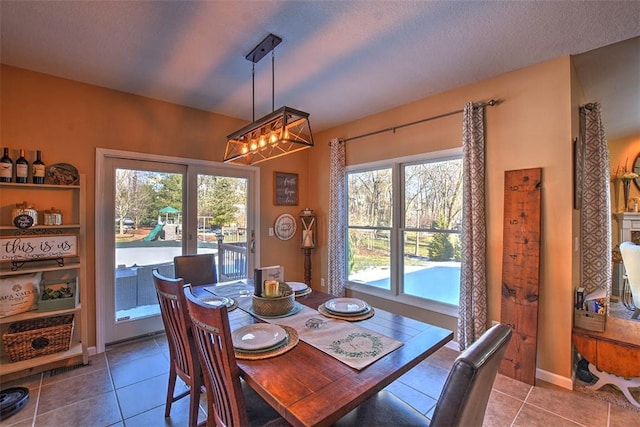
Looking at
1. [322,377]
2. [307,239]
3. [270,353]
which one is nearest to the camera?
[322,377]

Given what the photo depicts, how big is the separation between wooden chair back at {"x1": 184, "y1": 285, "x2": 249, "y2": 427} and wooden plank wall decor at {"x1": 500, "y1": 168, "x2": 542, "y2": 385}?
241 centimetres

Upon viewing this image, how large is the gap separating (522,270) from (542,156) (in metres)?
1.01

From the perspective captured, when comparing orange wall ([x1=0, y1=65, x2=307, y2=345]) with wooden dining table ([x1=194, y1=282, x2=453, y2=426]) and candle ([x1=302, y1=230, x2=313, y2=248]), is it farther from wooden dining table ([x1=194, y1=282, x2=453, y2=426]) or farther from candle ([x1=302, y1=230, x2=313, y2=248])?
wooden dining table ([x1=194, y1=282, x2=453, y2=426])

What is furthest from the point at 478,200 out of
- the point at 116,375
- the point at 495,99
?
the point at 116,375

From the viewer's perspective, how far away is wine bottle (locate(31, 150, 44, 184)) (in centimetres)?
248

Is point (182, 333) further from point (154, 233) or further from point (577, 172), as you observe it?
point (577, 172)

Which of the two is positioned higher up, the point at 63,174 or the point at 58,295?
the point at 63,174

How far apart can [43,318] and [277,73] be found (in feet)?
10.3

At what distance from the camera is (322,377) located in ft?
3.76

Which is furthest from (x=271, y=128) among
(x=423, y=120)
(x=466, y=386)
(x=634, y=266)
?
(x=634, y=266)

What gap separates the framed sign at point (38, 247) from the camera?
228 cm

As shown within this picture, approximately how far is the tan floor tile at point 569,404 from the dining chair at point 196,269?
2.88 metres

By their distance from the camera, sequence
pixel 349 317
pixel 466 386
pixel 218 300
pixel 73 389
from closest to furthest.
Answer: pixel 466 386 → pixel 349 317 → pixel 218 300 → pixel 73 389

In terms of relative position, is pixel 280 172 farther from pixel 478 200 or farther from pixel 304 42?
pixel 478 200
